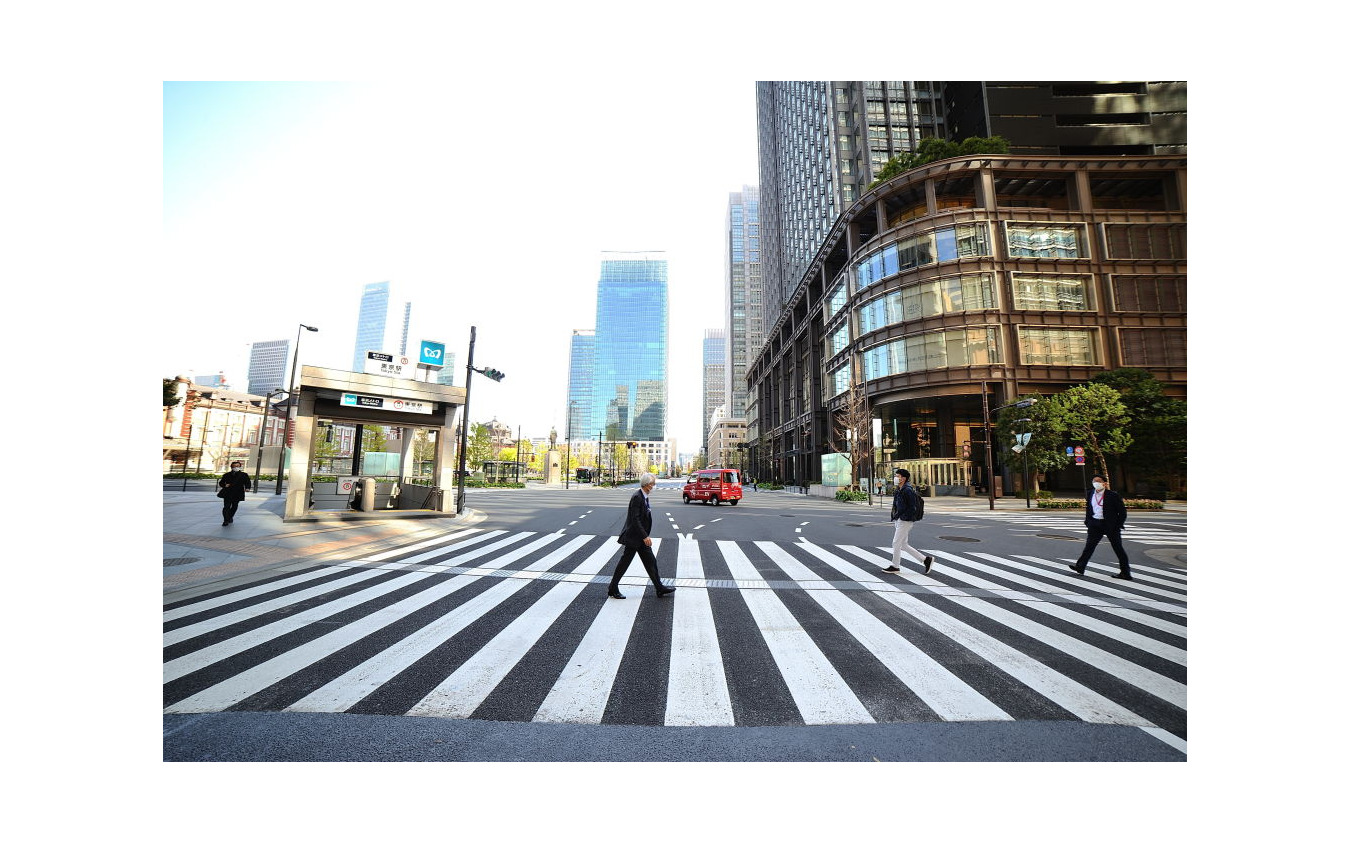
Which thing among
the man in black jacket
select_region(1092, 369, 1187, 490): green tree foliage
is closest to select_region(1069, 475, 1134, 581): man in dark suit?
the man in black jacket

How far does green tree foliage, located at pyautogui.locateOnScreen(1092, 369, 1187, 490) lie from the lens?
26.2 metres

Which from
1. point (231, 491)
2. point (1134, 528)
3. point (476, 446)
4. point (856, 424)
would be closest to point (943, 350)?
point (856, 424)

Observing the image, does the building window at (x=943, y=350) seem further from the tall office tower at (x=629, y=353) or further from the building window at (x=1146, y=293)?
the tall office tower at (x=629, y=353)

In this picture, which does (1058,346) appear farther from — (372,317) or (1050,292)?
(372,317)

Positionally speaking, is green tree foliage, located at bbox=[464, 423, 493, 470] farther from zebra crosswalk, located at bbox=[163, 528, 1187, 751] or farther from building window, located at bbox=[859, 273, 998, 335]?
zebra crosswalk, located at bbox=[163, 528, 1187, 751]

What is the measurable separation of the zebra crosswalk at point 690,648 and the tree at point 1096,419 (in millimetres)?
23604

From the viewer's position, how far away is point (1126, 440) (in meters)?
26.1

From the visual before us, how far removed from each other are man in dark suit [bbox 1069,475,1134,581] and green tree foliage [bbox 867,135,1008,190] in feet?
119

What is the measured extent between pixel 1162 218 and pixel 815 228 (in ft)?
127

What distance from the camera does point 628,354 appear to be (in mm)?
136000

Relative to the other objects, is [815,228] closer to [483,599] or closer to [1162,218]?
[1162,218]

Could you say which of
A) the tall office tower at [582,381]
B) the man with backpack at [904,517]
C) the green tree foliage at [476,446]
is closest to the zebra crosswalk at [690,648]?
the man with backpack at [904,517]

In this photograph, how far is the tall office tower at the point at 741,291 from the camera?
123000mm

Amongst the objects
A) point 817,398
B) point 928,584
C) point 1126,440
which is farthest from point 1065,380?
point 928,584
